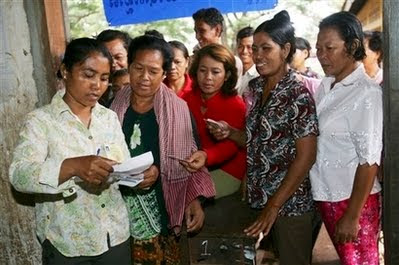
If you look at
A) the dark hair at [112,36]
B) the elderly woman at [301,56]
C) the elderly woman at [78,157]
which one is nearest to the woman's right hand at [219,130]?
the elderly woman at [78,157]

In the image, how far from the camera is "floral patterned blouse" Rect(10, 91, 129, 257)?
2.03m

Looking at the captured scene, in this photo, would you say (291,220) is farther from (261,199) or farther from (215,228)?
(215,228)

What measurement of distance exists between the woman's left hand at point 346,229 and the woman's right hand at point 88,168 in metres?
1.23

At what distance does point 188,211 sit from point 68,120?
0.92 meters

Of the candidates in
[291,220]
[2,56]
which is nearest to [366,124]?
[291,220]

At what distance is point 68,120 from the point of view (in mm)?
2209

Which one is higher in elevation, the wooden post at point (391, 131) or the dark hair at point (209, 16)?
the dark hair at point (209, 16)

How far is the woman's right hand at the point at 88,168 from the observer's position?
1964 millimetres

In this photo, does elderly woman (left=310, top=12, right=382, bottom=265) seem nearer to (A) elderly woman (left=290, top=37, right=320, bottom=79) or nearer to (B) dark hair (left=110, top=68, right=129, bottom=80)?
(B) dark hair (left=110, top=68, right=129, bottom=80)

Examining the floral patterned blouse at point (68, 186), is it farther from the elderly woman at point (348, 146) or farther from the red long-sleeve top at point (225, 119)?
the elderly woman at point (348, 146)

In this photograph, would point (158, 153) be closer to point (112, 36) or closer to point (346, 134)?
point (346, 134)

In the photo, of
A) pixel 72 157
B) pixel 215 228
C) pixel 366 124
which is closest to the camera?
pixel 72 157

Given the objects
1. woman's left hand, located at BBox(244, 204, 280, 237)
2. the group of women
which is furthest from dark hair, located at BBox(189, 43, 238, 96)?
woman's left hand, located at BBox(244, 204, 280, 237)

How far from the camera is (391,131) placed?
2.23 meters
